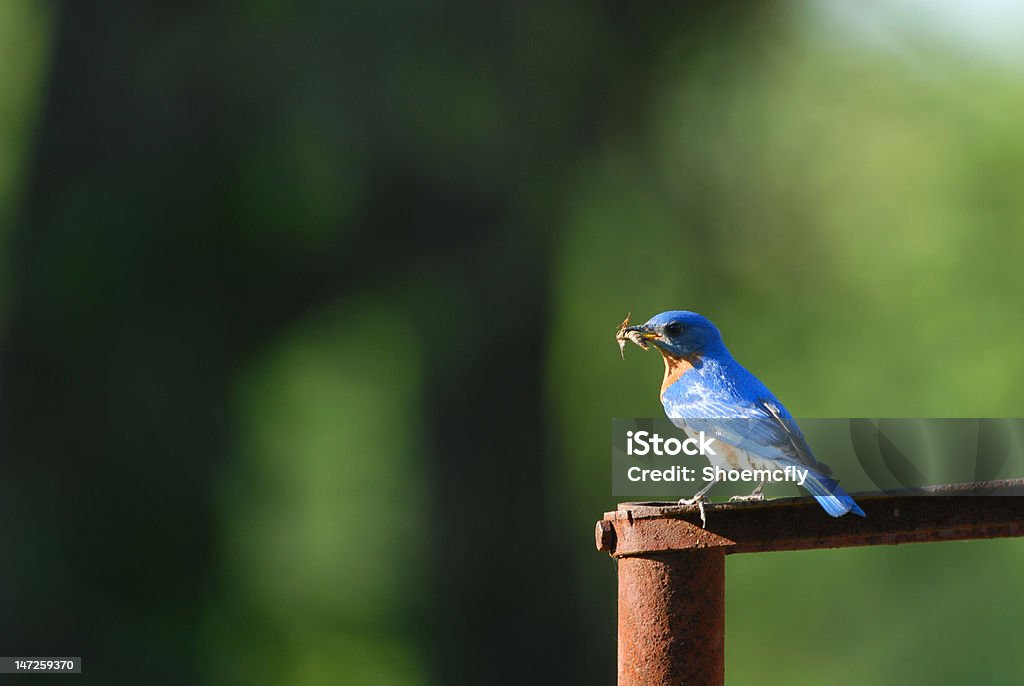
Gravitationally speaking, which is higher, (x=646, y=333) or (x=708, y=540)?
(x=646, y=333)

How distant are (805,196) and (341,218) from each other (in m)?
4.30

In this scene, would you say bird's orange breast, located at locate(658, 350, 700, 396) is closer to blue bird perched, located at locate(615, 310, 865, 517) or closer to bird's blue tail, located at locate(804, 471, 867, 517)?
blue bird perched, located at locate(615, 310, 865, 517)

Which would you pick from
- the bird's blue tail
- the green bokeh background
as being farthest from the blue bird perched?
the green bokeh background

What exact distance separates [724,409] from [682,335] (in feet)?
0.67

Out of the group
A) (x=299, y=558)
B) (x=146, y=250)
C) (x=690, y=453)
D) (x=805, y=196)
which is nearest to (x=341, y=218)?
(x=146, y=250)

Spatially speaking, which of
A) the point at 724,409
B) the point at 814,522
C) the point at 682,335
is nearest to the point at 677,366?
the point at 682,335

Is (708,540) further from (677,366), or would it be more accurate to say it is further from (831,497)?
(677,366)

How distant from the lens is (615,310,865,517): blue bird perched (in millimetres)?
1682

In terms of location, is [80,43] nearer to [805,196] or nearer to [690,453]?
[690,453]

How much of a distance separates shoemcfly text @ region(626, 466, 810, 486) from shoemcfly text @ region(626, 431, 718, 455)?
0.04m

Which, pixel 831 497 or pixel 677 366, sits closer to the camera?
pixel 831 497

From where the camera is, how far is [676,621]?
1581 mm

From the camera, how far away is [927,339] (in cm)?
979

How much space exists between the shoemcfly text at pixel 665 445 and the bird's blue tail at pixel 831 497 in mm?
264
